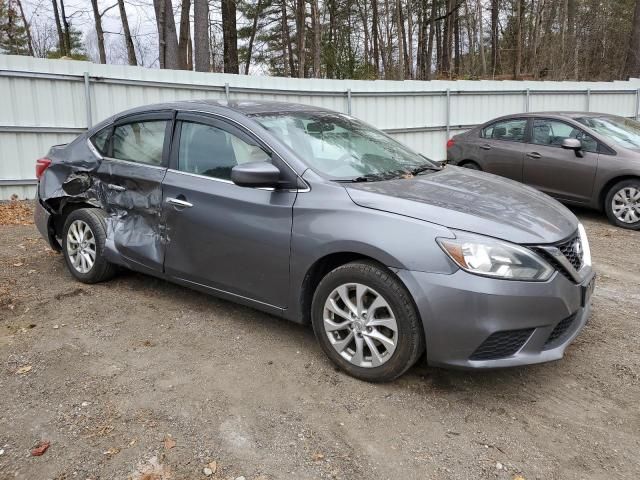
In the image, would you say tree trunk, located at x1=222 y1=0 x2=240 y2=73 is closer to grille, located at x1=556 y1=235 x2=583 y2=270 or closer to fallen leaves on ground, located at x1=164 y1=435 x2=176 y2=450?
grille, located at x1=556 y1=235 x2=583 y2=270

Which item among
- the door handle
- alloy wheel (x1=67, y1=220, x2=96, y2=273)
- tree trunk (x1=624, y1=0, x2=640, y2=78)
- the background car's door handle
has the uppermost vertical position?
tree trunk (x1=624, y1=0, x2=640, y2=78)

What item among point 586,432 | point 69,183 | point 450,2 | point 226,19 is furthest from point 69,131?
point 450,2

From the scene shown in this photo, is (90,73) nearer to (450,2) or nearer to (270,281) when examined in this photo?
(270,281)

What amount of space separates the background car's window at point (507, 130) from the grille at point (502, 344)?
20.1ft

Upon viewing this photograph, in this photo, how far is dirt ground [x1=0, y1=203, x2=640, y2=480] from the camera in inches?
101

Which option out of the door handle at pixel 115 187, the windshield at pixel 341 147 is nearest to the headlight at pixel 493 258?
the windshield at pixel 341 147

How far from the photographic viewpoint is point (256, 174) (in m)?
3.40

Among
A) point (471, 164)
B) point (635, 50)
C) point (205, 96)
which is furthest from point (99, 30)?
point (635, 50)

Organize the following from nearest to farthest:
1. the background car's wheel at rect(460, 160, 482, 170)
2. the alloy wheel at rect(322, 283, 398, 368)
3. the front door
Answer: the alloy wheel at rect(322, 283, 398, 368)
the front door
the background car's wheel at rect(460, 160, 482, 170)

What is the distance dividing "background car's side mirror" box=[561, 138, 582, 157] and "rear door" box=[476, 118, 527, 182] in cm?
79

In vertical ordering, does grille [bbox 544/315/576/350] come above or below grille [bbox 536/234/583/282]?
below

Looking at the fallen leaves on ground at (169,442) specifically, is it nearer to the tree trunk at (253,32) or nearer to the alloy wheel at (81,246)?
the alloy wheel at (81,246)

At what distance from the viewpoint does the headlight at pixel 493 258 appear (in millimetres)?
2863

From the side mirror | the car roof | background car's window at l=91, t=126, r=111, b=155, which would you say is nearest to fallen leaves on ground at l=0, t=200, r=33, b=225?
background car's window at l=91, t=126, r=111, b=155
